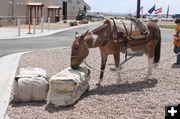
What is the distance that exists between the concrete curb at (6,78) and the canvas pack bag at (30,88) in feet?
1.13

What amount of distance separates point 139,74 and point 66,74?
11.9 feet

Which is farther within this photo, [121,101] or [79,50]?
[79,50]

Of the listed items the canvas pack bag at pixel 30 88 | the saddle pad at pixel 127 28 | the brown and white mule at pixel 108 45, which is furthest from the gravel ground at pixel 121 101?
the saddle pad at pixel 127 28

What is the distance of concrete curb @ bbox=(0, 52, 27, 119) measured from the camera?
648 cm

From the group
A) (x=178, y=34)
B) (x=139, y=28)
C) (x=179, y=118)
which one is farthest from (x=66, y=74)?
(x=178, y=34)

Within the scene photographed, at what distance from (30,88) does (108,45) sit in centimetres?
216

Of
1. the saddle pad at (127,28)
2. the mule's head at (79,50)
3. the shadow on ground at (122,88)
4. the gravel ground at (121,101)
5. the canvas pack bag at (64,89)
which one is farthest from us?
the saddle pad at (127,28)

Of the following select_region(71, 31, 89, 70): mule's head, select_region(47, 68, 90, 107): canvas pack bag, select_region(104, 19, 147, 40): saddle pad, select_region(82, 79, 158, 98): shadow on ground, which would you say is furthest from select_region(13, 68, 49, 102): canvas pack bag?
select_region(104, 19, 147, 40): saddle pad

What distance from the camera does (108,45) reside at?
7.53m

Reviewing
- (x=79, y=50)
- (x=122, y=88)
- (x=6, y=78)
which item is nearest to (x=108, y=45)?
(x=79, y=50)

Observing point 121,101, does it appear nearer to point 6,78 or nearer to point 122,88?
point 122,88

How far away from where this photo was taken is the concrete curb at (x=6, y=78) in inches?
255

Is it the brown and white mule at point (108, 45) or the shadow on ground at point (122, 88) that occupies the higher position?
the brown and white mule at point (108, 45)

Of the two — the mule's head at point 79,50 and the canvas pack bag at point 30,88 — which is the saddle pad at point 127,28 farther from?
the canvas pack bag at point 30,88
